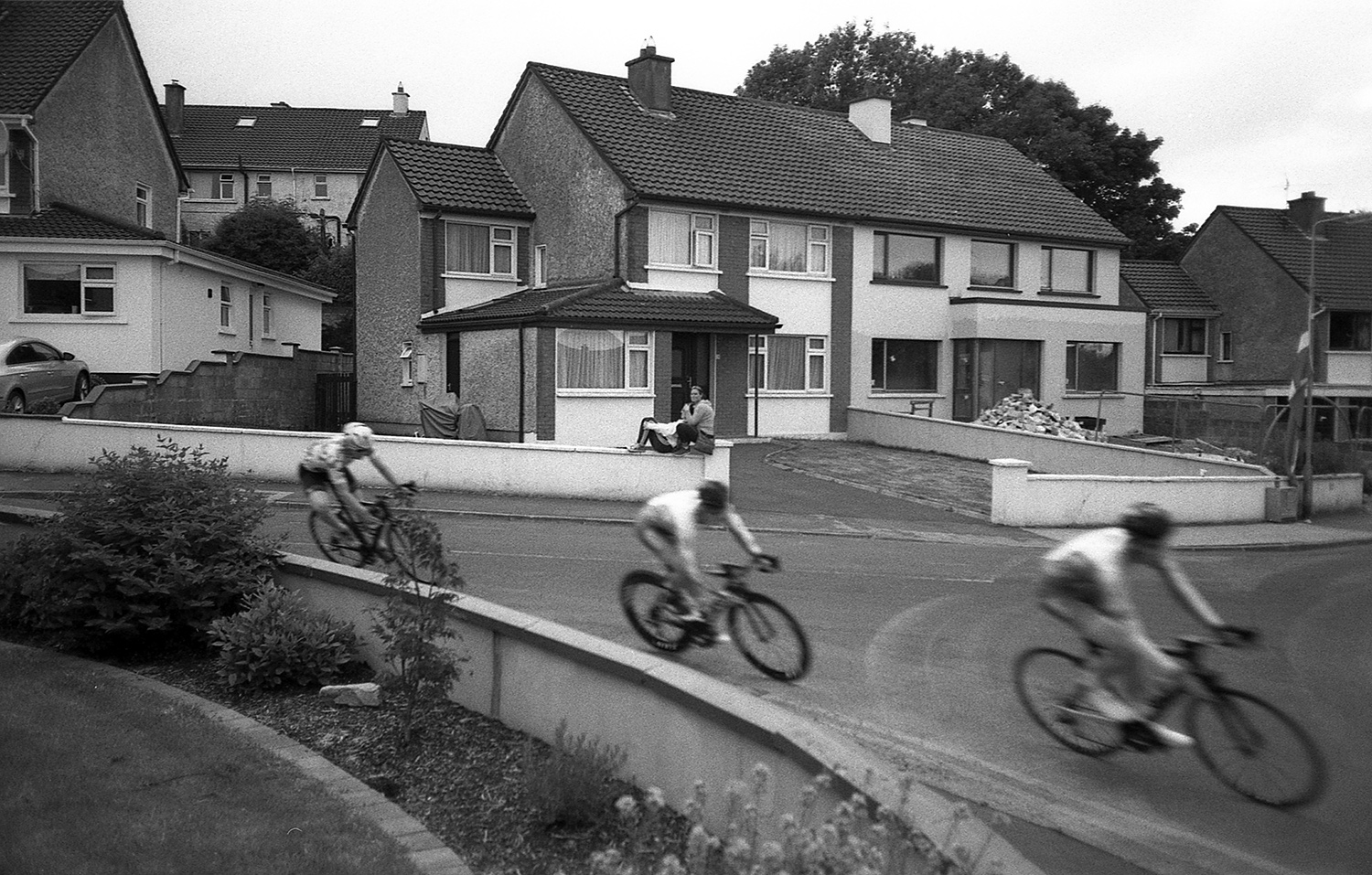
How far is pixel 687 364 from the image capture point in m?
30.3

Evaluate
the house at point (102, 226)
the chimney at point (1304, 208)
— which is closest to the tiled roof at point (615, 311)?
the house at point (102, 226)

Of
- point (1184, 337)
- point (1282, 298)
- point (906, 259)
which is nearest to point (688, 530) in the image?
point (906, 259)

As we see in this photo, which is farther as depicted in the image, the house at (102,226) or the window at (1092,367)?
the window at (1092,367)

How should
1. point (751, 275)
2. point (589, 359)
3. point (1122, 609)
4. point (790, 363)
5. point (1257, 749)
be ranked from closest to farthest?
point (1257, 749) < point (1122, 609) < point (589, 359) < point (751, 275) < point (790, 363)

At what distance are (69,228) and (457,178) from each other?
9.41m

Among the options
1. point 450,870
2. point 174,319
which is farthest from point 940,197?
point 450,870

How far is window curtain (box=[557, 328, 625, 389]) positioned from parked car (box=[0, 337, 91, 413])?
10591 mm

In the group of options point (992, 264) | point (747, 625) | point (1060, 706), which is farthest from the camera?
point (992, 264)

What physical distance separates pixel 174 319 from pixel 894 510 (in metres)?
19.1

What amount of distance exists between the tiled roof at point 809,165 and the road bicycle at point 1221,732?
2321 cm

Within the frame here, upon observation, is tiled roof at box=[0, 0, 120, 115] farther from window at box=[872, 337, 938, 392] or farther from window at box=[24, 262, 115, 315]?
window at box=[872, 337, 938, 392]

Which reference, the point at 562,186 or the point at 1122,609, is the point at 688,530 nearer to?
the point at 1122,609

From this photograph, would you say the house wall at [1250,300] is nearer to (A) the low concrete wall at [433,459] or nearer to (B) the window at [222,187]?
(A) the low concrete wall at [433,459]

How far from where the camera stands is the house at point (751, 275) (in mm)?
28531
